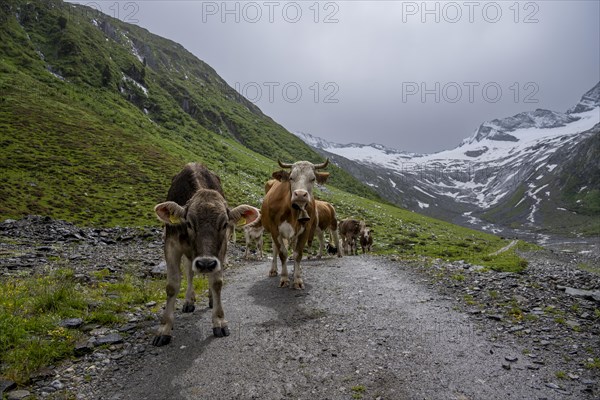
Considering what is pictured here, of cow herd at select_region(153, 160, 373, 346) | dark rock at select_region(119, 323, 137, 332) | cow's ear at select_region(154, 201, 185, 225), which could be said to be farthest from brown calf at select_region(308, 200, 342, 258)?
cow's ear at select_region(154, 201, 185, 225)

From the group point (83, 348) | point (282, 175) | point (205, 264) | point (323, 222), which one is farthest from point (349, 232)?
point (83, 348)

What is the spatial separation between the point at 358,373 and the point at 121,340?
15.2ft

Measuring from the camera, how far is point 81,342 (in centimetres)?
671

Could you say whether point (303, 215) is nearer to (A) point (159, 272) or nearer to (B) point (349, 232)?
(A) point (159, 272)

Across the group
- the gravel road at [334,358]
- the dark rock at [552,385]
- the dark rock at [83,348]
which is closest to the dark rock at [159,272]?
the gravel road at [334,358]

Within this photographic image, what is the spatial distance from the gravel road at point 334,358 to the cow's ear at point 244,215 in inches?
91.4

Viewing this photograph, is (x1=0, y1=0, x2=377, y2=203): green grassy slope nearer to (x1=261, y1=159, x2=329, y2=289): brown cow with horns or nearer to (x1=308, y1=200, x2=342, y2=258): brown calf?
(x1=308, y1=200, x2=342, y2=258): brown calf

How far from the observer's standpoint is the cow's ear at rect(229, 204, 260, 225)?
735 centimetres

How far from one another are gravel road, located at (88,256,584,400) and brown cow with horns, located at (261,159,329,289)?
2093mm

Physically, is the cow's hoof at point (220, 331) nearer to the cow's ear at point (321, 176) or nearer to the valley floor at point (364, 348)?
the valley floor at point (364, 348)

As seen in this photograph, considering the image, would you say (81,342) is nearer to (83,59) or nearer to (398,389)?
(398,389)

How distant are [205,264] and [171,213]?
1.53 meters

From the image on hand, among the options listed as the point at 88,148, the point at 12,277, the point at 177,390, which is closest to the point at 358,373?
the point at 177,390

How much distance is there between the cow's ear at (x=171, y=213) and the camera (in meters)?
6.87
